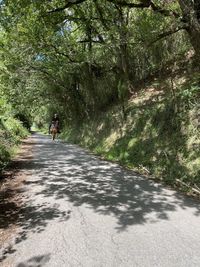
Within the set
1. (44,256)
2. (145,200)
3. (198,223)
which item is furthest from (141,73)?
(44,256)

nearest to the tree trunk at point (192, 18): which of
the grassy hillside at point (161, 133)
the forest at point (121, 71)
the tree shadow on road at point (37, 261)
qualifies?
the forest at point (121, 71)

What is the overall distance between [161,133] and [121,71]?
937 cm

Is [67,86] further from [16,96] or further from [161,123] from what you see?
[161,123]

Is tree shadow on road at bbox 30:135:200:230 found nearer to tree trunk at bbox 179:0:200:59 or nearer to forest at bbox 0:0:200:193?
forest at bbox 0:0:200:193

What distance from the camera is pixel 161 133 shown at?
12031 mm

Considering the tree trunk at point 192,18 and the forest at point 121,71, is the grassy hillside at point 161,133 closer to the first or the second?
the forest at point 121,71

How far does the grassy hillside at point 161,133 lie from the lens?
9.85 meters

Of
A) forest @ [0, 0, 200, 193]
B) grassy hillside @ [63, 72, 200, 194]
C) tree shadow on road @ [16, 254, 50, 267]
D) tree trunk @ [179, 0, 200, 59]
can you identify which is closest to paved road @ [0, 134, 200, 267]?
tree shadow on road @ [16, 254, 50, 267]

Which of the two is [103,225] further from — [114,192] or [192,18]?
[192,18]

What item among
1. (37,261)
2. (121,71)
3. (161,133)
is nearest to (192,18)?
(161,133)

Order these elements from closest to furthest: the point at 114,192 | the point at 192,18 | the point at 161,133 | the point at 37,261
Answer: the point at 37,261
the point at 114,192
the point at 192,18
the point at 161,133

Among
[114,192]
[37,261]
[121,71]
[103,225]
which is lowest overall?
[37,261]

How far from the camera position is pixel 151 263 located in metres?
4.49

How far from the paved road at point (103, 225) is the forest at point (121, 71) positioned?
1.61m
